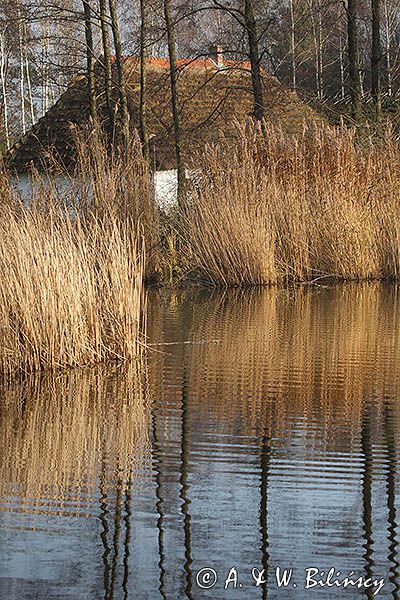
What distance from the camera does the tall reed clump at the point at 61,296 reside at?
22.8 ft

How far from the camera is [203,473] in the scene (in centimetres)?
459

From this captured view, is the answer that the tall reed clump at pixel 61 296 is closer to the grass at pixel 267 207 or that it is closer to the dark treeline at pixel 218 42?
the grass at pixel 267 207

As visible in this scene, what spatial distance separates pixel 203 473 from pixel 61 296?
2783 mm

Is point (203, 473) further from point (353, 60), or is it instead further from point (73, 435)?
point (353, 60)

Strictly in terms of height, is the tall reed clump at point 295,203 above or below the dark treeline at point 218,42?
below

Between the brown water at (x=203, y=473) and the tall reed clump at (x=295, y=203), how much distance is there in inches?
216

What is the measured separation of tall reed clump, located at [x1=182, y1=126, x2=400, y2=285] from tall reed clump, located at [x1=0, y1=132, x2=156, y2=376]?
5807 mm

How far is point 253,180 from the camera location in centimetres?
1374

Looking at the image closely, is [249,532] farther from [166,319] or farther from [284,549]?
[166,319]

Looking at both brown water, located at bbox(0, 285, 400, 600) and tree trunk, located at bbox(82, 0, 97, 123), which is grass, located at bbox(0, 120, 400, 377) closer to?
brown water, located at bbox(0, 285, 400, 600)

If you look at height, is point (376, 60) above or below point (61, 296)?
above

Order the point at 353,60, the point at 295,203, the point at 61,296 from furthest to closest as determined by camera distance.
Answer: the point at 353,60 < the point at 295,203 < the point at 61,296

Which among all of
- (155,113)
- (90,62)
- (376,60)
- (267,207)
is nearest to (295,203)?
(267,207)

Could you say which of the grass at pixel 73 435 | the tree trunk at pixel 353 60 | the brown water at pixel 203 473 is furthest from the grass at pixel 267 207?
the tree trunk at pixel 353 60
